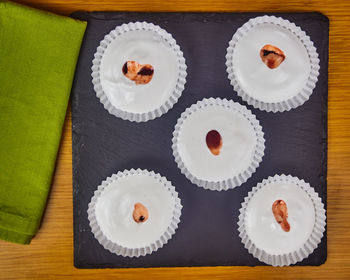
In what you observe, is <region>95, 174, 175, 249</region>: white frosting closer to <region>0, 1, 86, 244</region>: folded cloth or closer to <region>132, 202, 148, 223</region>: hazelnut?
<region>132, 202, 148, 223</region>: hazelnut

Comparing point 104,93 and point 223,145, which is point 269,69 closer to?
point 223,145

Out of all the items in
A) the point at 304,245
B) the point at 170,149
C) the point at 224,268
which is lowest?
the point at 224,268

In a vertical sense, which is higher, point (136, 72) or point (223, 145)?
point (136, 72)

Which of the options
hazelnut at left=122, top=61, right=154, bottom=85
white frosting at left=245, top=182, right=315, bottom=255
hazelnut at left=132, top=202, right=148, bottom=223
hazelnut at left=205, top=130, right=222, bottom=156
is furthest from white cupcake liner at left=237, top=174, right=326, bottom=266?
hazelnut at left=122, top=61, right=154, bottom=85

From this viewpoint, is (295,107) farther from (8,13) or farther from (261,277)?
(8,13)

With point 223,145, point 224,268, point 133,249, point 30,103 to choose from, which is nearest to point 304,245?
point 224,268

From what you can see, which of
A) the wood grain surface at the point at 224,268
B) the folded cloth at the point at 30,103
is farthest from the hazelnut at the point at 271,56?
the folded cloth at the point at 30,103
